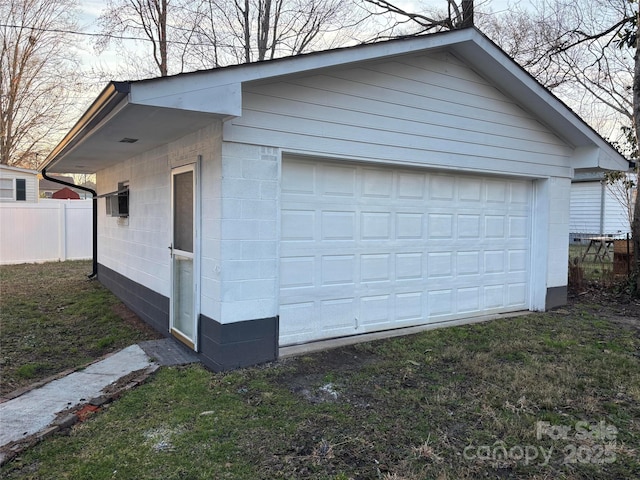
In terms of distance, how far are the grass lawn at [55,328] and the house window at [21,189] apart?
368 inches

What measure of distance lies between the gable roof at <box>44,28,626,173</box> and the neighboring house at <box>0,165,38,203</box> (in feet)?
40.2

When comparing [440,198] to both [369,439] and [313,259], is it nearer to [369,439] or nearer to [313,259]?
[313,259]

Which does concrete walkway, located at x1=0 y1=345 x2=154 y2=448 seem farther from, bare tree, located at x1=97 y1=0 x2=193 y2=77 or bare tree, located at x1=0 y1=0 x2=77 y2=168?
bare tree, located at x1=0 y1=0 x2=77 y2=168

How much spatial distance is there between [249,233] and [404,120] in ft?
8.28

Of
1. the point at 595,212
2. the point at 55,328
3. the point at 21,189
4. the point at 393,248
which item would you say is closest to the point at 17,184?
the point at 21,189

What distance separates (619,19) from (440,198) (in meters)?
9.27

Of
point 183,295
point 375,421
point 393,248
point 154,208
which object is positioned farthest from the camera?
point 154,208

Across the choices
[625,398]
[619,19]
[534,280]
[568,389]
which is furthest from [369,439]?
[619,19]

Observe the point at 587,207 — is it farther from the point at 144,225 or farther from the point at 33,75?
the point at 33,75

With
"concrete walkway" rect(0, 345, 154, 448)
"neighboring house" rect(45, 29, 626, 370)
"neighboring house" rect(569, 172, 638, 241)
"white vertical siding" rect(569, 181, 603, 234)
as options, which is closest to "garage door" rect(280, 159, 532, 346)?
"neighboring house" rect(45, 29, 626, 370)

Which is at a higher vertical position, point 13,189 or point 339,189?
point 13,189

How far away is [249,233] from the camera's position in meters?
4.73

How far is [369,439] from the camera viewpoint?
10.7 ft

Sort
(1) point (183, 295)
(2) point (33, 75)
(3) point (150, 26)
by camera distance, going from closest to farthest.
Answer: (1) point (183, 295), (3) point (150, 26), (2) point (33, 75)
